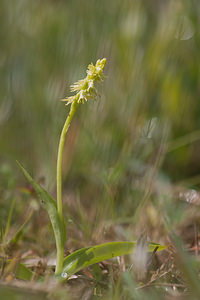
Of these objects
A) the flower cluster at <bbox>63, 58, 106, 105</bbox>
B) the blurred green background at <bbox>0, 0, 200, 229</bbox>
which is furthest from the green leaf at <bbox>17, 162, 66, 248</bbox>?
the blurred green background at <bbox>0, 0, 200, 229</bbox>

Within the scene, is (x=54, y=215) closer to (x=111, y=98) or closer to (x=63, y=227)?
(x=63, y=227)

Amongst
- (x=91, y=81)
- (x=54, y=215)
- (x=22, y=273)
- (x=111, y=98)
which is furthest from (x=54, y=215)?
(x=111, y=98)

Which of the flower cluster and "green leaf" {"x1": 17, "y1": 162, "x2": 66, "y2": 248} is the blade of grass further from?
the flower cluster

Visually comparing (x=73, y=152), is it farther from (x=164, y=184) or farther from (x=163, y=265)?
(x=163, y=265)

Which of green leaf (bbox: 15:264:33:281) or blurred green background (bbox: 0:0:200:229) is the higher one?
blurred green background (bbox: 0:0:200:229)

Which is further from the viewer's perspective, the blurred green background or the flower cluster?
the blurred green background

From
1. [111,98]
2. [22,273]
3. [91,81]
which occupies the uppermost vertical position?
[111,98]

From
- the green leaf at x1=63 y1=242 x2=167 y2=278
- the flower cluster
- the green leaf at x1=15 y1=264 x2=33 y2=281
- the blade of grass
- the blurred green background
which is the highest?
the blurred green background

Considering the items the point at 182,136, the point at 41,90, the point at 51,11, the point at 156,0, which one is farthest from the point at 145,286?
the point at 156,0
